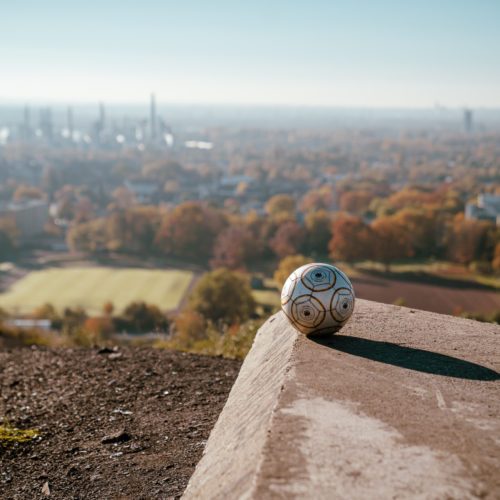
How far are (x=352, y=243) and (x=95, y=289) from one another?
9725 mm

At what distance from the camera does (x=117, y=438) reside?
463 centimetres

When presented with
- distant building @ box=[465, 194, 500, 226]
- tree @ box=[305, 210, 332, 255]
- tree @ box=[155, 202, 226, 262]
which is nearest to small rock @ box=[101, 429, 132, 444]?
tree @ box=[305, 210, 332, 255]

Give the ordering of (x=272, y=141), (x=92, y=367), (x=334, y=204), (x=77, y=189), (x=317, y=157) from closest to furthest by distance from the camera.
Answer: (x=92, y=367), (x=334, y=204), (x=77, y=189), (x=317, y=157), (x=272, y=141)

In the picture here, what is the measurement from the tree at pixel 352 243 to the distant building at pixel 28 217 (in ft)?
67.0

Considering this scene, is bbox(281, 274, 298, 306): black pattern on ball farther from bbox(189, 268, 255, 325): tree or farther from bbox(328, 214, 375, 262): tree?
bbox(328, 214, 375, 262): tree

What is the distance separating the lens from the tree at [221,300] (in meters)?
18.0

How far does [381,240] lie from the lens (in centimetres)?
2752

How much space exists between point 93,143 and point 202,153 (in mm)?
19012

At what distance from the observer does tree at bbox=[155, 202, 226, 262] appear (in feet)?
114

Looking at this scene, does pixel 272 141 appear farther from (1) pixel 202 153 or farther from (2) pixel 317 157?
(2) pixel 317 157

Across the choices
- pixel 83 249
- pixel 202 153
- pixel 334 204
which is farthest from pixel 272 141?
pixel 83 249

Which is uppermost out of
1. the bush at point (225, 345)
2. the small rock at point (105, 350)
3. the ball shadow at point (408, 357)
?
the ball shadow at point (408, 357)

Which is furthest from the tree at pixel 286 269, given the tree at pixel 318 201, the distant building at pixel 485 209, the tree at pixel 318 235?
the tree at pixel 318 201

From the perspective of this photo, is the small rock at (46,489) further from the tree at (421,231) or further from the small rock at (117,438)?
the tree at (421,231)
